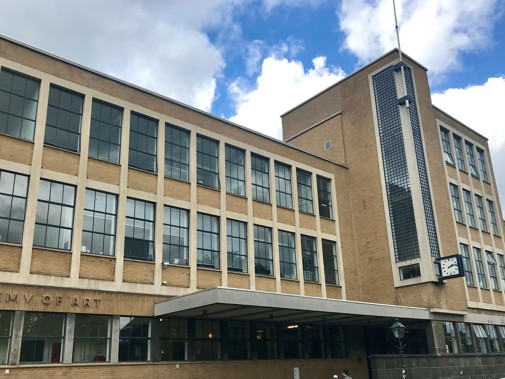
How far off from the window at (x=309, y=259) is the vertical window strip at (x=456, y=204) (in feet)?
34.4

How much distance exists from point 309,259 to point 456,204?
11968mm

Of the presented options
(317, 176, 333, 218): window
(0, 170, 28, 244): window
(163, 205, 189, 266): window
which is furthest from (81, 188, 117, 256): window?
(317, 176, 333, 218): window

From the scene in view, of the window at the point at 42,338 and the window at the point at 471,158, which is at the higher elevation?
the window at the point at 471,158

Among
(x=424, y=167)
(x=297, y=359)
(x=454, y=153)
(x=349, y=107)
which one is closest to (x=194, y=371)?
(x=297, y=359)

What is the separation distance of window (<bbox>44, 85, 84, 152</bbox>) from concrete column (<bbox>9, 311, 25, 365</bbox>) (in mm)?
6896

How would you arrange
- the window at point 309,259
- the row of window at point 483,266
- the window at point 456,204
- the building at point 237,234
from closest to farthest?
1. the building at point 237,234
2. the window at point 309,259
3. the row of window at point 483,266
4. the window at point 456,204

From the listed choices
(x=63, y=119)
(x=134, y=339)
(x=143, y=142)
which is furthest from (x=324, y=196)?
(x=63, y=119)

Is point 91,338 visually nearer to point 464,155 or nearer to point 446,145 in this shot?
point 446,145

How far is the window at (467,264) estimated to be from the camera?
3300 cm

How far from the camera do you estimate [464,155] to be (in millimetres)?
38125

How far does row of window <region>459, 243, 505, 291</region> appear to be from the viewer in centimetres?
3356

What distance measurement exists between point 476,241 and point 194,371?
22491 mm

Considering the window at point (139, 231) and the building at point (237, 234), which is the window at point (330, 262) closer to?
the building at point (237, 234)

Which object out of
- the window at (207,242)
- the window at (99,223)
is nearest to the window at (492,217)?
the window at (207,242)
